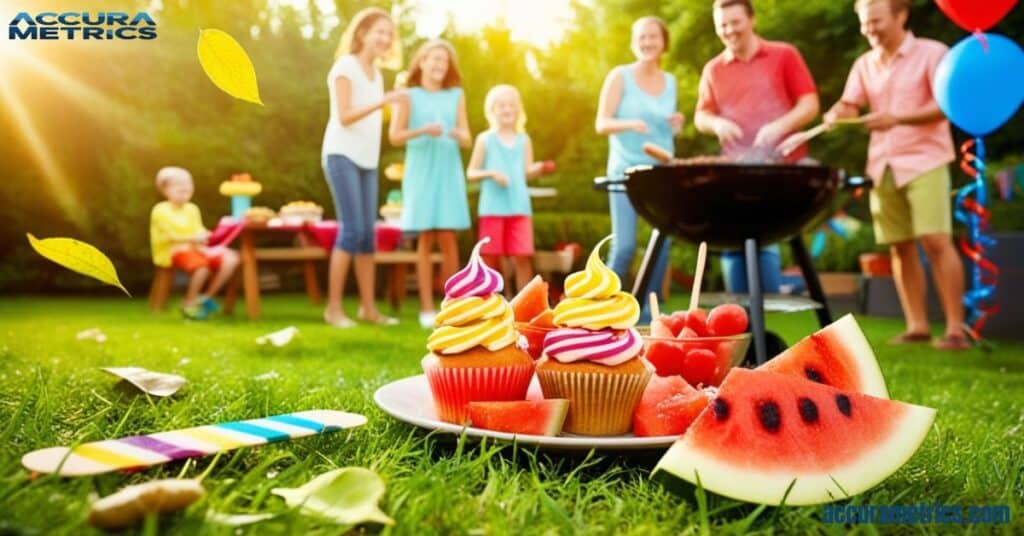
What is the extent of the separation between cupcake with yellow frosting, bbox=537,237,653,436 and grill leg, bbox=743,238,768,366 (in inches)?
40.8

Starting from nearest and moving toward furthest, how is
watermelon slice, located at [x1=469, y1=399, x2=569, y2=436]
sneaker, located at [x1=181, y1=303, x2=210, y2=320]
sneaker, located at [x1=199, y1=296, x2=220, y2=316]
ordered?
watermelon slice, located at [x1=469, y1=399, x2=569, y2=436]
sneaker, located at [x1=181, y1=303, x2=210, y2=320]
sneaker, located at [x1=199, y1=296, x2=220, y2=316]

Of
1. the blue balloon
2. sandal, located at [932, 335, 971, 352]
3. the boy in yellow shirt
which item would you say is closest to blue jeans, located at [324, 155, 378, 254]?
the boy in yellow shirt

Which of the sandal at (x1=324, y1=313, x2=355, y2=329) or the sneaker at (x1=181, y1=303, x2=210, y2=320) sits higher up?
the sandal at (x1=324, y1=313, x2=355, y2=329)

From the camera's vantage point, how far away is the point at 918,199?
4.58 m

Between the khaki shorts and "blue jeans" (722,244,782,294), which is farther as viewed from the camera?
the khaki shorts

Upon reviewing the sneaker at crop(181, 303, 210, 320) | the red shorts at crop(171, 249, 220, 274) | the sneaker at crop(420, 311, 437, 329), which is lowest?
the sneaker at crop(181, 303, 210, 320)

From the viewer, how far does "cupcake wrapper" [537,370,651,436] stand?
1635 millimetres

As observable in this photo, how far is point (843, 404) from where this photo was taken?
143 centimetres

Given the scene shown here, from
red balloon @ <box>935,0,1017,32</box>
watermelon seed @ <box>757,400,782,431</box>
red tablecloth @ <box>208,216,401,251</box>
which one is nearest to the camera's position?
watermelon seed @ <box>757,400,782,431</box>

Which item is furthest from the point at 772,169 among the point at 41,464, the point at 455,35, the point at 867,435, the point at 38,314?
the point at 455,35

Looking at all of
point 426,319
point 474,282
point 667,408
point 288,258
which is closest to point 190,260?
point 288,258

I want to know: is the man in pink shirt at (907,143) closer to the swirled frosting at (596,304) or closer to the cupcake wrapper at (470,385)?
the swirled frosting at (596,304)

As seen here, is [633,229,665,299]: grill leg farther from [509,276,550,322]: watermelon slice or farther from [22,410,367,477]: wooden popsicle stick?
[22,410,367,477]: wooden popsicle stick

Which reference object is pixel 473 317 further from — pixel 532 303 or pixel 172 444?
pixel 172 444
